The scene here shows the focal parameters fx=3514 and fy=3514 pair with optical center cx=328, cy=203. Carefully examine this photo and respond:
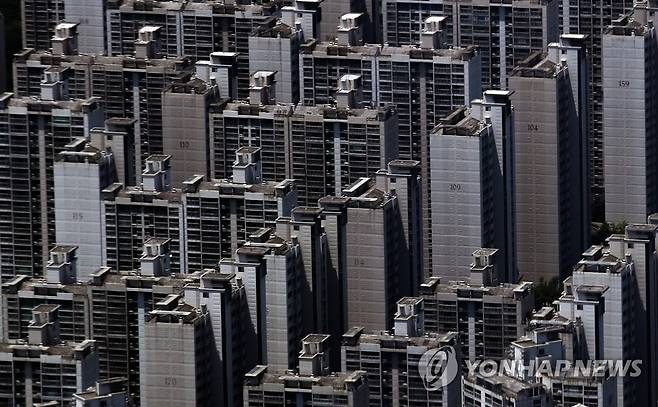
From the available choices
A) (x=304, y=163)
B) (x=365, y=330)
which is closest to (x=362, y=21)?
(x=304, y=163)

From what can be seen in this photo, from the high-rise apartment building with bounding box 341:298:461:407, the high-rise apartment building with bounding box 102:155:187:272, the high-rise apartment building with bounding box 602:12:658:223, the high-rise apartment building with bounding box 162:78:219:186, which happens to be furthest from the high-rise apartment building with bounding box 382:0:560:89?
the high-rise apartment building with bounding box 341:298:461:407

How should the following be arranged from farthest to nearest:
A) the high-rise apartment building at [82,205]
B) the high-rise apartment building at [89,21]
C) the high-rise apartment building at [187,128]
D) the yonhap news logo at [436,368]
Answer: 1. the high-rise apartment building at [89,21]
2. the high-rise apartment building at [187,128]
3. the high-rise apartment building at [82,205]
4. the yonhap news logo at [436,368]

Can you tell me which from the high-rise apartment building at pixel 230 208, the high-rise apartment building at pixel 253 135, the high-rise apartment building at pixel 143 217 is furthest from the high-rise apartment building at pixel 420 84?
the high-rise apartment building at pixel 143 217

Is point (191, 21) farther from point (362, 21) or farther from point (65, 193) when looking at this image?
point (65, 193)

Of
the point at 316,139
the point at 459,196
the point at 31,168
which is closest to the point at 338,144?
the point at 316,139

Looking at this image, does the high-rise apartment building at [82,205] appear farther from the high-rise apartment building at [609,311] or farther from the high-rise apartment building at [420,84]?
the high-rise apartment building at [609,311]

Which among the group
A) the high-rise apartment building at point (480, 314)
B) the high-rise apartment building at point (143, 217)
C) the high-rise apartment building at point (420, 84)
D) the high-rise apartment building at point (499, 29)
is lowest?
the high-rise apartment building at point (480, 314)

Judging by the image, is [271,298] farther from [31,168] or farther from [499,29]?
[499,29]
